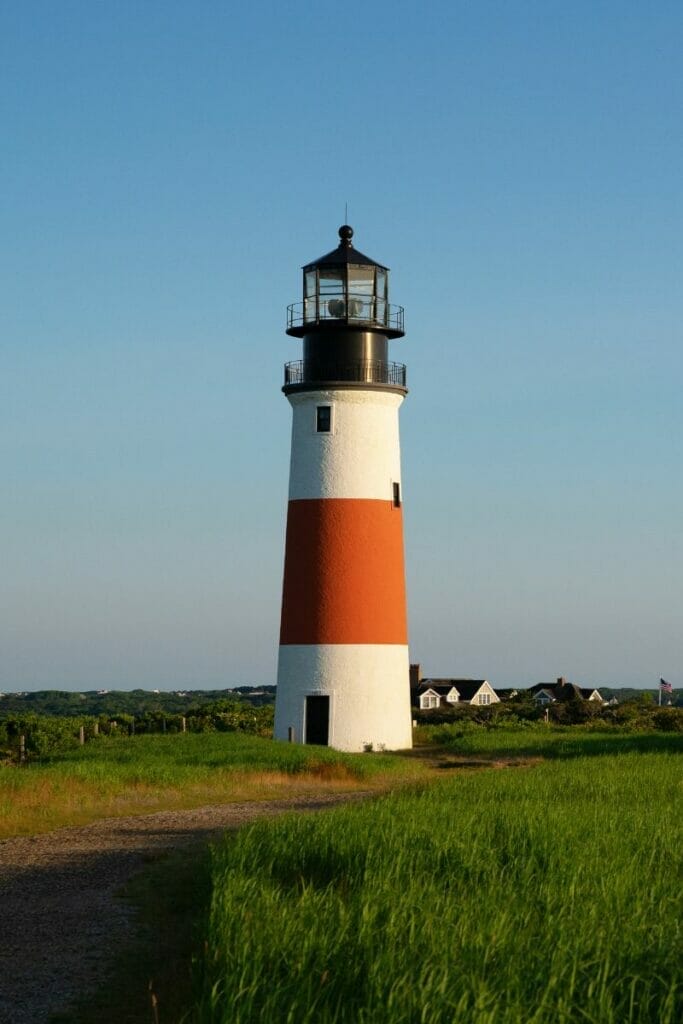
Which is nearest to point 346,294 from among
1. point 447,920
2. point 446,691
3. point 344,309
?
point 344,309

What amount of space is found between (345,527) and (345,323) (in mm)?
5313

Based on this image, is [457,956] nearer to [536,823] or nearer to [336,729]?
[536,823]

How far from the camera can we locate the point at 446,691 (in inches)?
3944

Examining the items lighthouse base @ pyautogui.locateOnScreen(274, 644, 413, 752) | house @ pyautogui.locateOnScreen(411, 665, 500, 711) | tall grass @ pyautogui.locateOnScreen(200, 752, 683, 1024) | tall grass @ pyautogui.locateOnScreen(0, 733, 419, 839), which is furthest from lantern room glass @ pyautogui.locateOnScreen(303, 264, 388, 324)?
house @ pyautogui.locateOnScreen(411, 665, 500, 711)

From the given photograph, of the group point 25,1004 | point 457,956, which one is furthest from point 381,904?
point 25,1004

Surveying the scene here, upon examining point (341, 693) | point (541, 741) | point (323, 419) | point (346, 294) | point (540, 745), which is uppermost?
point (346, 294)

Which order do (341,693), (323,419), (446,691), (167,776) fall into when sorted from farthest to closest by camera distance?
(446,691), (323,419), (341,693), (167,776)

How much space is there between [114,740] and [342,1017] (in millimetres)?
30301

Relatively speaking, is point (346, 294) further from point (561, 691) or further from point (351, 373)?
point (561, 691)

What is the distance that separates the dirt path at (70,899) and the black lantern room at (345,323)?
16472mm

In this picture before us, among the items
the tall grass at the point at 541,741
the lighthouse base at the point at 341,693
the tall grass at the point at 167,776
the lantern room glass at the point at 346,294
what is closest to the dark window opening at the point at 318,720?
the lighthouse base at the point at 341,693

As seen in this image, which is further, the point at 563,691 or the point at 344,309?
the point at 563,691

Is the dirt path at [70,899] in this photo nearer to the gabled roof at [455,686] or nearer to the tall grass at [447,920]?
the tall grass at [447,920]

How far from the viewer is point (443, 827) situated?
47.4ft
